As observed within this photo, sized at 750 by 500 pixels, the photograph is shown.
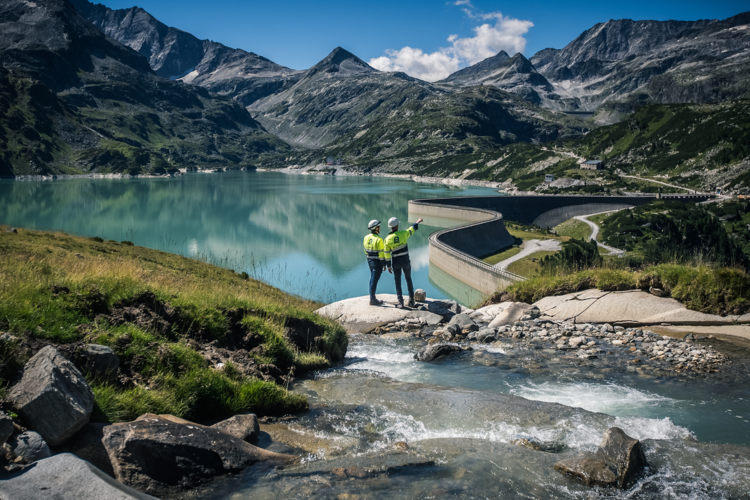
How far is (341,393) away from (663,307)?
9.85m

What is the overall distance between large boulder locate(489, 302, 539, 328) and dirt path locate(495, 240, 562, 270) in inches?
1540

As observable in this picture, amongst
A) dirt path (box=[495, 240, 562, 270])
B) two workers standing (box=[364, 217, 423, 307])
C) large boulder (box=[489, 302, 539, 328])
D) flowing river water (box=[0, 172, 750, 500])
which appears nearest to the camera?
flowing river water (box=[0, 172, 750, 500])

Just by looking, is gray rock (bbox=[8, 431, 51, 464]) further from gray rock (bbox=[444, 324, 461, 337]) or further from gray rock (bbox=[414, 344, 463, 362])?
gray rock (bbox=[444, 324, 461, 337])

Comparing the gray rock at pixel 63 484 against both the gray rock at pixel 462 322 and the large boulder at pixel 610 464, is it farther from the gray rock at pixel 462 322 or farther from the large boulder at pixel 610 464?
the gray rock at pixel 462 322

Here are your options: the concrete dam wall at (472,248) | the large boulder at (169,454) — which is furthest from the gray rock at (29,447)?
the concrete dam wall at (472,248)

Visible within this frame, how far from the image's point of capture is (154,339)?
714 cm

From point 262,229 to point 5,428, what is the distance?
243 ft

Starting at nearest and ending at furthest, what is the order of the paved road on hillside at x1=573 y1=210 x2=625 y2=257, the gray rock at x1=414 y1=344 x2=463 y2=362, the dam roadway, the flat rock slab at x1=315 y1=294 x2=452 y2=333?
the gray rock at x1=414 y1=344 x2=463 y2=362 < the flat rock slab at x1=315 y1=294 x2=452 y2=333 < the dam roadway < the paved road on hillside at x1=573 y1=210 x2=625 y2=257

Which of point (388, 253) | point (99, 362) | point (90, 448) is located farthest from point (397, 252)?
point (90, 448)

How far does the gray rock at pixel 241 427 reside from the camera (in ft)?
18.9

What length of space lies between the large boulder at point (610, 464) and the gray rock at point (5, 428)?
585cm

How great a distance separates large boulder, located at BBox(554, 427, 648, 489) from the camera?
5.64 m

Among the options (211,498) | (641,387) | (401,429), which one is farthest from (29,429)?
(641,387)

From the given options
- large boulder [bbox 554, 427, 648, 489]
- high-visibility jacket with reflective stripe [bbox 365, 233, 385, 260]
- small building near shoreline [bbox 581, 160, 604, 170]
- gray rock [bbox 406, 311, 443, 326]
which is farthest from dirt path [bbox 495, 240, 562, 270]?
small building near shoreline [bbox 581, 160, 604, 170]
